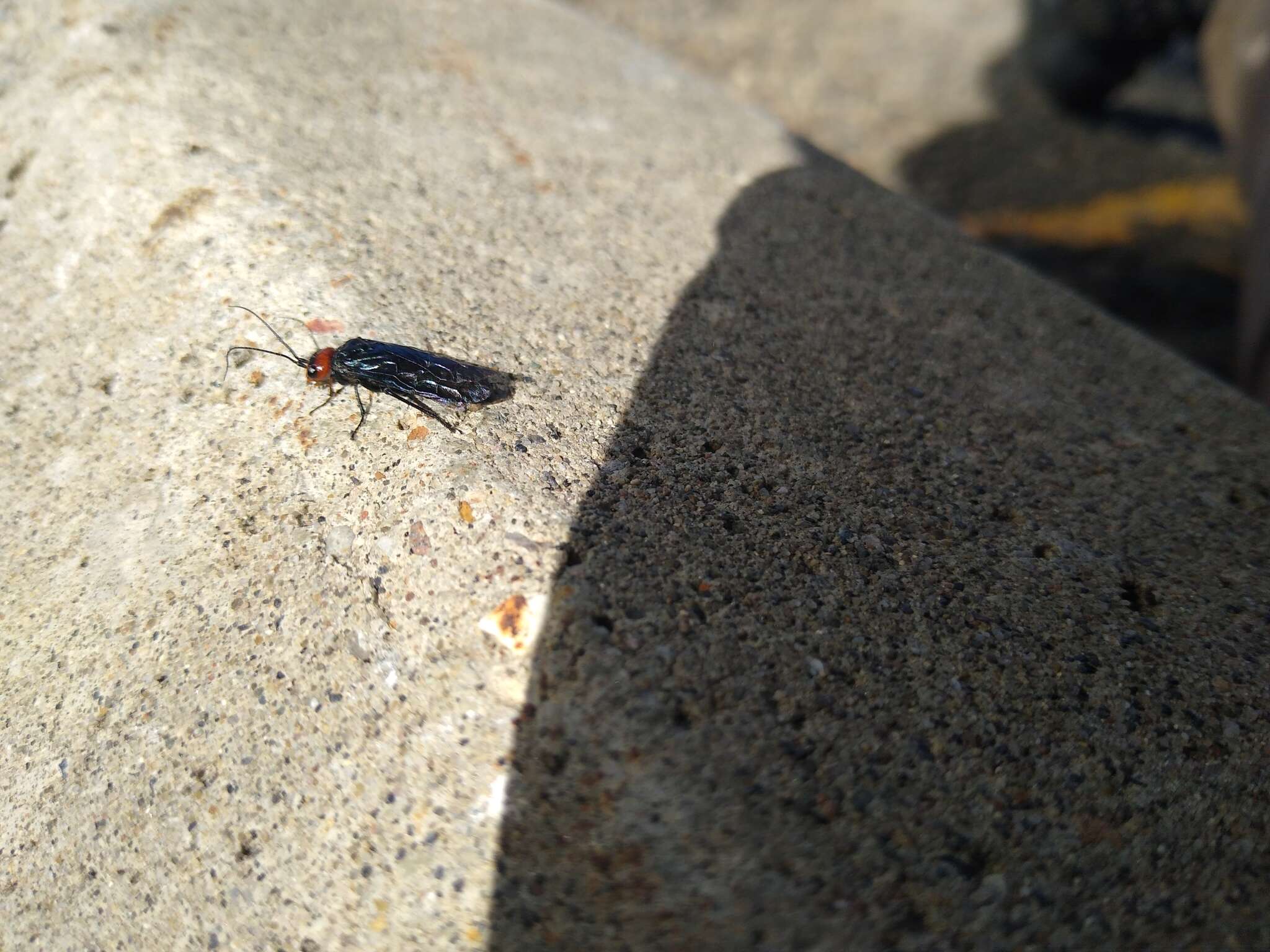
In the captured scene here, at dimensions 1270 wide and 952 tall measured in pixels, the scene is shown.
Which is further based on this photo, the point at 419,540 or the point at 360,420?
the point at 360,420

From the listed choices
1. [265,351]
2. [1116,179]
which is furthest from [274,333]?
[1116,179]

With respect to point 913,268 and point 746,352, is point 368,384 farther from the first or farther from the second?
point 913,268

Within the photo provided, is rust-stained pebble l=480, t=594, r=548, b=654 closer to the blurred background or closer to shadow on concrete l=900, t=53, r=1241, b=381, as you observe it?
shadow on concrete l=900, t=53, r=1241, b=381

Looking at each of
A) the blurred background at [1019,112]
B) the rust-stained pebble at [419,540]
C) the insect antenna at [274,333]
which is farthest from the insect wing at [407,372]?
the blurred background at [1019,112]

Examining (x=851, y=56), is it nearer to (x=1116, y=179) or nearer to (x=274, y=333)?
(x=1116, y=179)

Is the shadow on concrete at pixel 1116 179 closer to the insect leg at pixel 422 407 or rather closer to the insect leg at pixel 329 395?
the insect leg at pixel 422 407

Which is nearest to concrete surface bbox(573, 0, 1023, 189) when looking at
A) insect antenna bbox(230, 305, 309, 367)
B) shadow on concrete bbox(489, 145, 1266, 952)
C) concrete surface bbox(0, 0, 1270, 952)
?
concrete surface bbox(0, 0, 1270, 952)
